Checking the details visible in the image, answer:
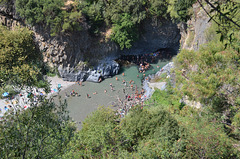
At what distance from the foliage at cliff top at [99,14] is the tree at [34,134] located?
1783 cm

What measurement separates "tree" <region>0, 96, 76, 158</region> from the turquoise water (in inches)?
493

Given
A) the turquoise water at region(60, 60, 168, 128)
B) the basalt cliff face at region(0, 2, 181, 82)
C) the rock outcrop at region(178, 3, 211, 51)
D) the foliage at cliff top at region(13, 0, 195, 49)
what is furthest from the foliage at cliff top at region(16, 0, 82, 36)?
the rock outcrop at region(178, 3, 211, 51)

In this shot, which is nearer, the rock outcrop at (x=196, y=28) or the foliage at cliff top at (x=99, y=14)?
the rock outcrop at (x=196, y=28)

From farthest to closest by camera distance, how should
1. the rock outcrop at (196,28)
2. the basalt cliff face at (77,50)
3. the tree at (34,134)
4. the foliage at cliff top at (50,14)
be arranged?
the basalt cliff face at (77,50)
the foliage at cliff top at (50,14)
the rock outcrop at (196,28)
the tree at (34,134)

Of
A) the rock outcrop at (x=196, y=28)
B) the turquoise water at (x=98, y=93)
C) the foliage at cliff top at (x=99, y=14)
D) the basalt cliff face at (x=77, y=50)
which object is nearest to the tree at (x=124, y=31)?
the foliage at cliff top at (x=99, y=14)

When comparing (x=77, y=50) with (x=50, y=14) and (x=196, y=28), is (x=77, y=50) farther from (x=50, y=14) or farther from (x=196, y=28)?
(x=196, y=28)

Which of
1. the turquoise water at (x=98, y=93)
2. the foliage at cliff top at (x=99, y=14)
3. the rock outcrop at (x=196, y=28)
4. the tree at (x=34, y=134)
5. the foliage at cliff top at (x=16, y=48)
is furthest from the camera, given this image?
the foliage at cliff top at (x=99, y=14)

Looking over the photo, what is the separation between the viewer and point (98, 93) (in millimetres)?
23516

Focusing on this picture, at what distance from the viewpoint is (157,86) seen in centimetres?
2170

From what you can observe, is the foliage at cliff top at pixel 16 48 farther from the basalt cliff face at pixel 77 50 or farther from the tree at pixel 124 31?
the tree at pixel 124 31

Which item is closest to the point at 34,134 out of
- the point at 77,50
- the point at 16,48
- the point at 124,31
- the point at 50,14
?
the point at 16,48

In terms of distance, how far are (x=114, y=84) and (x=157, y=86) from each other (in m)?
5.67

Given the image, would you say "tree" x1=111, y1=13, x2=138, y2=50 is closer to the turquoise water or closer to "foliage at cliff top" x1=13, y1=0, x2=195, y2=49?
"foliage at cliff top" x1=13, y1=0, x2=195, y2=49

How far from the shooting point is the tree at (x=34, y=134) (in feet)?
20.9
